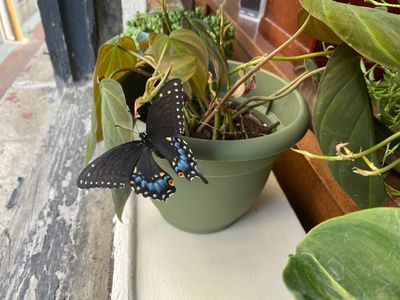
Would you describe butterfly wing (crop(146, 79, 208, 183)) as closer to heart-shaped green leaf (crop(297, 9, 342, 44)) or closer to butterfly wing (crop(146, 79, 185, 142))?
butterfly wing (crop(146, 79, 185, 142))

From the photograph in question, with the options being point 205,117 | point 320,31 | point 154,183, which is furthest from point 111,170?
point 320,31

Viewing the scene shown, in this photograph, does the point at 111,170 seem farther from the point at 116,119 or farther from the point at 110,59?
the point at 110,59

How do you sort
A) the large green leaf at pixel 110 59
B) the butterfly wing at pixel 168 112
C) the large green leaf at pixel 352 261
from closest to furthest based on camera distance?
the large green leaf at pixel 352 261 → the butterfly wing at pixel 168 112 → the large green leaf at pixel 110 59

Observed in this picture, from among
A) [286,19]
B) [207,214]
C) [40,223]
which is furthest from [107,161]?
[286,19]

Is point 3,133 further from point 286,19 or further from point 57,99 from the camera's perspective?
point 286,19

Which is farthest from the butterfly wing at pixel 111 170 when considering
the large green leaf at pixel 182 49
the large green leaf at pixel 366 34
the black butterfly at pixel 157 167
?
the large green leaf at pixel 366 34

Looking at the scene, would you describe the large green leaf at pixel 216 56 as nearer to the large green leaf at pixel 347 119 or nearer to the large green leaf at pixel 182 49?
the large green leaf at pixel 182 49
